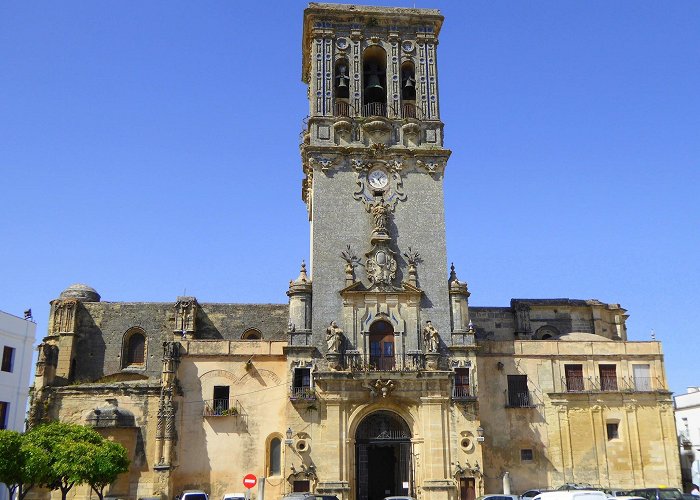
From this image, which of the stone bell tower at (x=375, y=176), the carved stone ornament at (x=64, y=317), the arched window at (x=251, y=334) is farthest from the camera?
the arched window at (x=251, y=334)

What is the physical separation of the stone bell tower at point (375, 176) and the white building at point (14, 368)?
1353 cm

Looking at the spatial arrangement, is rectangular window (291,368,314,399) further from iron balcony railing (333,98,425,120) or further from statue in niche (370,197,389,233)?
iron balcony railing (333,98,425,120)

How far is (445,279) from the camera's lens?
38781 millimetres

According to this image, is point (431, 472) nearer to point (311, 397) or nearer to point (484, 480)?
point (484, 480)

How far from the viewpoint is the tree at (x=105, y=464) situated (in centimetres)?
2975

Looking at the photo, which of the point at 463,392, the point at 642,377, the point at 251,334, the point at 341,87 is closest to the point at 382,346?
the point at 463,392

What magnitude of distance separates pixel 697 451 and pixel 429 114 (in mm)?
30376

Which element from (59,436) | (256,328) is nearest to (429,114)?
(256,328)

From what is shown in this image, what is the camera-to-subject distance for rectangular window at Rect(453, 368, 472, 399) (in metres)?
37.1

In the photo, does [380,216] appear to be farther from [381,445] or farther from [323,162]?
[381,445]

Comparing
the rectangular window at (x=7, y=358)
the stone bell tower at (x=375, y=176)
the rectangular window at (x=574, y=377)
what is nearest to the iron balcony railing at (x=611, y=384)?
the rectangular window at (x=574, y=377)

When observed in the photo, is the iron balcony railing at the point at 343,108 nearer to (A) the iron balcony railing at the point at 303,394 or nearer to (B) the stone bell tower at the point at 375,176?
(B) the stone bell tower at the point at 375,176

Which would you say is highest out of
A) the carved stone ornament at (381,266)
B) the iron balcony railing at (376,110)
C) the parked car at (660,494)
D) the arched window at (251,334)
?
the iron balcony railing at (376,110)

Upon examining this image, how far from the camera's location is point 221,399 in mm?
37406
